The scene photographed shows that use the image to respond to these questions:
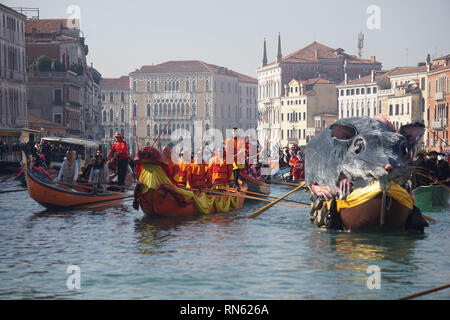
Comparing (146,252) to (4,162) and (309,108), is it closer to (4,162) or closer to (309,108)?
(4,162)

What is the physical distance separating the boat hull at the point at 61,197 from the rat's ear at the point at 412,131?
32.5 ft

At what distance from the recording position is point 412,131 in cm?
1972

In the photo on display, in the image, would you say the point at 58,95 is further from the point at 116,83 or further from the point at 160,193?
the point at 116,83

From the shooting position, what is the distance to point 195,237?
20.2 m

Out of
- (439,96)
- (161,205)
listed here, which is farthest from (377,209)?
(439,96)

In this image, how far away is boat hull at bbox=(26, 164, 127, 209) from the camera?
25453mm

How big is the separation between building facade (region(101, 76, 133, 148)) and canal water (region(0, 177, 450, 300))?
147m

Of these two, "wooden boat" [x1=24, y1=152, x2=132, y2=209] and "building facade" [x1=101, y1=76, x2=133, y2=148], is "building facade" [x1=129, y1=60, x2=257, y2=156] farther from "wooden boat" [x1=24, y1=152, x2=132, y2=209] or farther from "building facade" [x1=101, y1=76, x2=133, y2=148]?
"wooden boat" [x1=24, y1=152, x2=132, y2=209]

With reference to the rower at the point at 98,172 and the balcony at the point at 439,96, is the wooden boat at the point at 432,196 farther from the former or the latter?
the balcony at the point at 439,96
